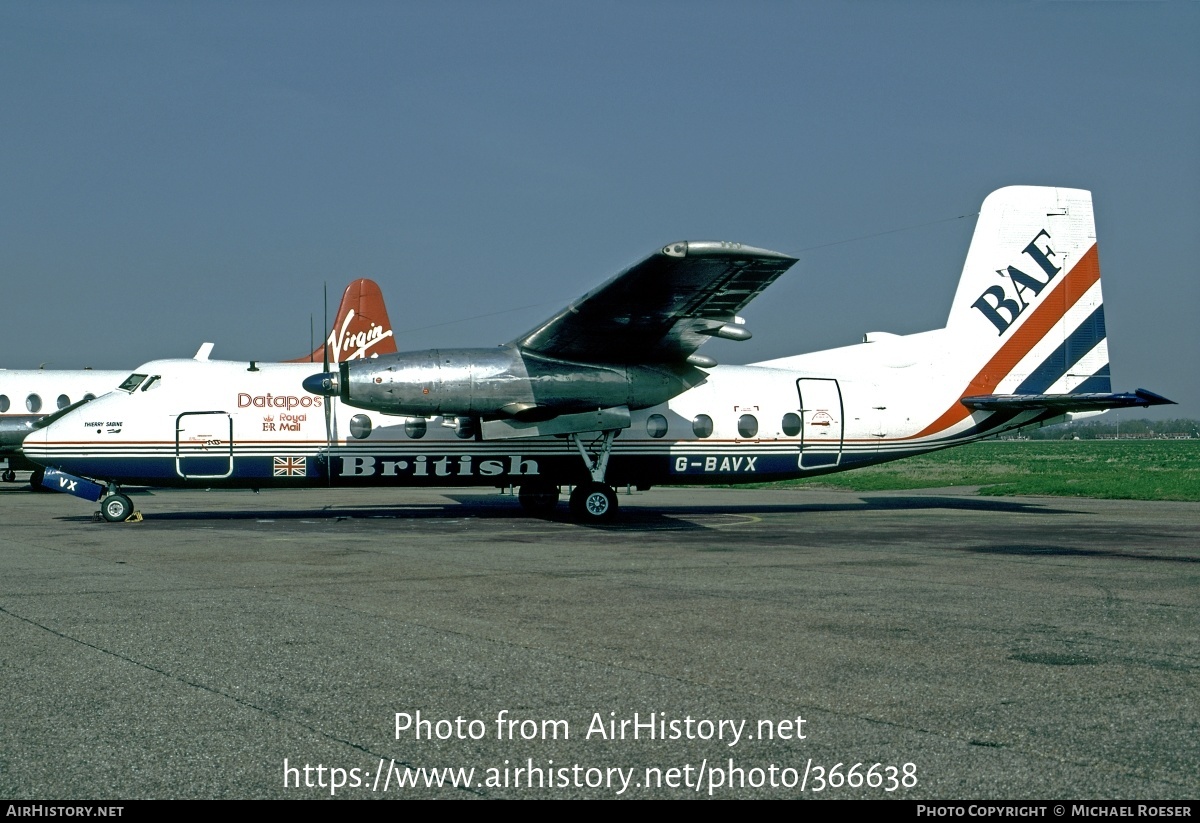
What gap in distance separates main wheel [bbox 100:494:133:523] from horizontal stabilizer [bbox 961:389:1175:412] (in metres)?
16.8

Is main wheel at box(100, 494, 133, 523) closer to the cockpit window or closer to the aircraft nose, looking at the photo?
the cockpit window

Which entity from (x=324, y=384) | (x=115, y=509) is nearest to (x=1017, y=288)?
(x=324, y=384)

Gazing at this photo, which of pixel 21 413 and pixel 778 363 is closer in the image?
pixel 778 363

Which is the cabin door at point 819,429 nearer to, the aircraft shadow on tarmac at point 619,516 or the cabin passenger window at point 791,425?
the cabin passenger window at point 791,425

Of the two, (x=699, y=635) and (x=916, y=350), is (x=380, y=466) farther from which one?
(x=699, y=635)

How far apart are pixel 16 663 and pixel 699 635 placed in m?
4.73

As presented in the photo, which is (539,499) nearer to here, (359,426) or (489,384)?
(359,426)

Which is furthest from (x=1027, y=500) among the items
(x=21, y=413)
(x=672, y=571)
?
(x=21, y=413)

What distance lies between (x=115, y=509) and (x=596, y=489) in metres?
9.09

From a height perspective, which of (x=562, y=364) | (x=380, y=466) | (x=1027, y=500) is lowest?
(x=1027, y=500)

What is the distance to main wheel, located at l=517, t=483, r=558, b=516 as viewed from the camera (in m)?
22.7

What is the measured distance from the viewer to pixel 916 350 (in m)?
22.8

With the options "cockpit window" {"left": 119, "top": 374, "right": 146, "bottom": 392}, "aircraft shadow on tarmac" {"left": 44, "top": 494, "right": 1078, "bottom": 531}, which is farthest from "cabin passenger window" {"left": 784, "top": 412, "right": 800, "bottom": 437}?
"cockpit window" {"left": 119, "top": 374, "right": 146, "bottom": 392}

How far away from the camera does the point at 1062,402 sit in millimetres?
21547
